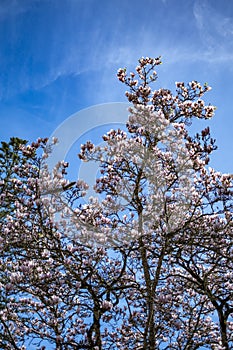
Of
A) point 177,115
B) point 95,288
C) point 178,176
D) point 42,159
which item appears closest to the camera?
point 95,288

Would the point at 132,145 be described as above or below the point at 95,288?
above

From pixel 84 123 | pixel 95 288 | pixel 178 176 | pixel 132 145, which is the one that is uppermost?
pixel 84 123

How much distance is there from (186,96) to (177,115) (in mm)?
624

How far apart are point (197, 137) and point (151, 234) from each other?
214cm

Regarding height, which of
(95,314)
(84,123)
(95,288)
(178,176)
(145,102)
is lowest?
(95,314)

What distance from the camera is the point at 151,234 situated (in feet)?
22.1

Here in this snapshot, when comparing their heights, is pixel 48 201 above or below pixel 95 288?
above

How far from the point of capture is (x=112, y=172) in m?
7.37

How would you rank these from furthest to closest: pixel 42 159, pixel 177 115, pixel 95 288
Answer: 1. pixel 177 115
2. pixel 42 159
3. pixel 95 288

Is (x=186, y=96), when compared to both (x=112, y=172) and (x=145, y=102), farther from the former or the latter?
(x=112, y=172)

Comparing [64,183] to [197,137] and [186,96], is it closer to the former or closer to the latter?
[197,137]

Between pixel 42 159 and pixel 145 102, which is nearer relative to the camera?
pixel 42 159

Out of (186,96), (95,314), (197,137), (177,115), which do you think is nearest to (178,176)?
(197,137)

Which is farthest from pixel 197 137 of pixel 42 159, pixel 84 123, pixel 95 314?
pixel 95 314
